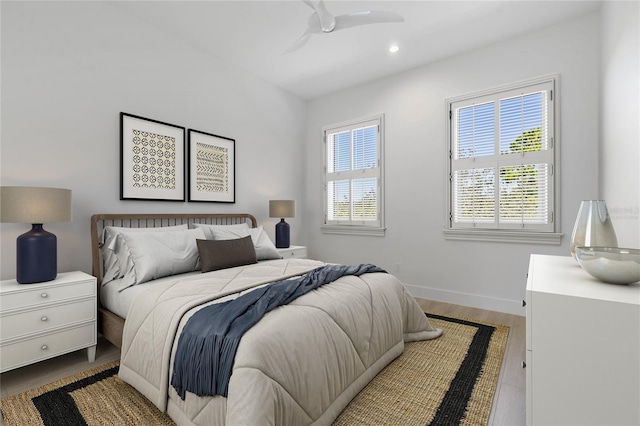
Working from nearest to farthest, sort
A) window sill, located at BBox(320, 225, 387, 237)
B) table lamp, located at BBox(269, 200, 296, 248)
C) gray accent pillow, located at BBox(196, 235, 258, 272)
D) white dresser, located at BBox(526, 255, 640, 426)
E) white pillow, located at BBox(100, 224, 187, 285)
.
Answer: white dresser, located at BBox(526, 255, 640, 426)
white pillow, located at BBox(100, 224, 187, 285)
gray accent pillow, located at BBox(196, 235, 258, 272)
table lamp, located at BBox(269, 200, 296, 248)
window sill, located at BBox(320, 225, 387, 237)

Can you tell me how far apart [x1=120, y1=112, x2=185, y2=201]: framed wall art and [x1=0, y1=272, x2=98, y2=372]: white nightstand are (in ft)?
3.45

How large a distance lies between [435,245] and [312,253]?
1.99 m

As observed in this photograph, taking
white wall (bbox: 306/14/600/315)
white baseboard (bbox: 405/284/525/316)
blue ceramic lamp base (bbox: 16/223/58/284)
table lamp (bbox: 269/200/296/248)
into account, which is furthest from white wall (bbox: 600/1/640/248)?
blue ceramic lamp base (bbox: 16/223/58/284)

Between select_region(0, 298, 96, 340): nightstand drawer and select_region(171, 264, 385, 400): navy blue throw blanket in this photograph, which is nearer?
select_region(171, 264, 385, 400): navy blue throw blanket

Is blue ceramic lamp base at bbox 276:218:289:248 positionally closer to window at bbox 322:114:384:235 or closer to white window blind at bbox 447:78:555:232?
window at bbox 322:114:384:235

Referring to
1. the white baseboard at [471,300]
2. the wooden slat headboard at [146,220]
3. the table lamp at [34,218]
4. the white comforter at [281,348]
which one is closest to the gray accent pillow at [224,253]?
the white comforter at [281,348]

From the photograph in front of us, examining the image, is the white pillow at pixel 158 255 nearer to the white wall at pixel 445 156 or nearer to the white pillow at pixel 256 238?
the white pillow at pixel 256 238

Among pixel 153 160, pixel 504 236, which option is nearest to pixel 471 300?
pixel 504 236

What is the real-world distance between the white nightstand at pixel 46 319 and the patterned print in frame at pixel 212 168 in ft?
5.32

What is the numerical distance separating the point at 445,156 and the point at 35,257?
397 cm

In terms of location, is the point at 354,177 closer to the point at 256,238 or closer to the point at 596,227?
the point at 256,238

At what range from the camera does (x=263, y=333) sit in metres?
1.39

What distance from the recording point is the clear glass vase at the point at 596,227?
1.41 meters

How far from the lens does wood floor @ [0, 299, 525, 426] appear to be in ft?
5.72
